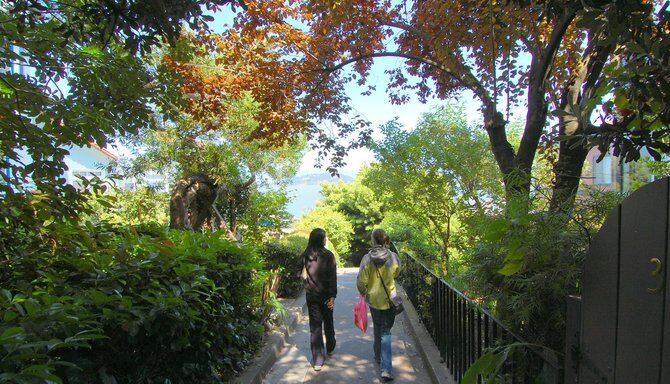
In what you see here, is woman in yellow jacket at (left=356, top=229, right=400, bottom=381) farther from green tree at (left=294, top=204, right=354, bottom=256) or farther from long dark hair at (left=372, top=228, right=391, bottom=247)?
green tree at (left=294, top=204, right=354, bottom=256)

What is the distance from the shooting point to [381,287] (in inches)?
202

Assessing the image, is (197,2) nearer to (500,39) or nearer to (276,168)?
(500,39)

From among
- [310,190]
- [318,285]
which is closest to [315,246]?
[318,285]

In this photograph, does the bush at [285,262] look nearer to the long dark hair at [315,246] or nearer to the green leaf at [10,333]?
the long dark hair at [315,246]

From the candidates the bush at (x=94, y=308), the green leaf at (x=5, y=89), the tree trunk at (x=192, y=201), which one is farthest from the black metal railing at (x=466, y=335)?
the tree trunk at (x=192, y=201)

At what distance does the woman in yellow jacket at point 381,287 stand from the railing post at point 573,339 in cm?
323

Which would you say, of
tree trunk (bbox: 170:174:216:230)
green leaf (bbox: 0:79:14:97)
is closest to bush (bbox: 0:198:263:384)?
green leaf (bbox: 0:79:14:97)

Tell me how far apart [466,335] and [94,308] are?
3.18 metres

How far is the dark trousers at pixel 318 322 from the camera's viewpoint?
→ 5.46 m

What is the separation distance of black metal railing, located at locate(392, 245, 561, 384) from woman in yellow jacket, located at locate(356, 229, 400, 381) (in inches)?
24.8

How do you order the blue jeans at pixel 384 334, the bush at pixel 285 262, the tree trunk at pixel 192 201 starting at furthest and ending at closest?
the bush at pixel 285 262
the tree trunk at pixel 192 201
the blue jeans at pixel 384 334

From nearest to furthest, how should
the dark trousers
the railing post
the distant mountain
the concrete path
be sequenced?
the railing post < the concrete path < the dark trousers < the distant mountain

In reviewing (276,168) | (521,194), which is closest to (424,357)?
(521,194)

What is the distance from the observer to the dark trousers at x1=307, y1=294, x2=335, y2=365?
546 centimetres
